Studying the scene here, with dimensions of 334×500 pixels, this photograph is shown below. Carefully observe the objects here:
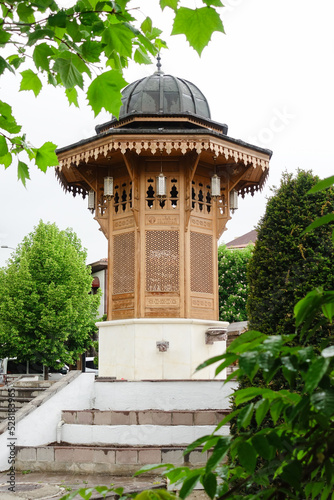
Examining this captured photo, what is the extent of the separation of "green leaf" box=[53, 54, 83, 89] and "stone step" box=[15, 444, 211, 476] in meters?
7.71

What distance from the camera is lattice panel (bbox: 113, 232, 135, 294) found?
46.2 ft

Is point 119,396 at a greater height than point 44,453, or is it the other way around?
point 119,396

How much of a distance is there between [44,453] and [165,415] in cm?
236

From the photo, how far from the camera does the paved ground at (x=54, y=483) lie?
25.4 ft

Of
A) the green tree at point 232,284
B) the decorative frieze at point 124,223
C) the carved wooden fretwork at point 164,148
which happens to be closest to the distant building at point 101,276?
the green tree at point 232,284

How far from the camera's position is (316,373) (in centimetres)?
122

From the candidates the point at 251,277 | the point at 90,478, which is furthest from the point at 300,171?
the point at 90,478

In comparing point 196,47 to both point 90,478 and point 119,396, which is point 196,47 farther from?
point 119,396

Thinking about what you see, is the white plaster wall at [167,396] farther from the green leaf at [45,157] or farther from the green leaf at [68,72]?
the green leaf at [68,72]

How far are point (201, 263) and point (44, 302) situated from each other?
20.4 m

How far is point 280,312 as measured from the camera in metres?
6.09

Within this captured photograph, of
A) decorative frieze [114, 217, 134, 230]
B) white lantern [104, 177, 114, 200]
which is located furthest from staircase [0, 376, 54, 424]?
white lantern [104, 177, 114, 200]

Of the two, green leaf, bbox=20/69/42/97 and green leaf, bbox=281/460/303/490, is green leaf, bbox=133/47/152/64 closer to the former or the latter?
green leaf, bbox=20/69/42/97

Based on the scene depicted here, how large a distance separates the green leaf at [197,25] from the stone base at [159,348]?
442 inches
